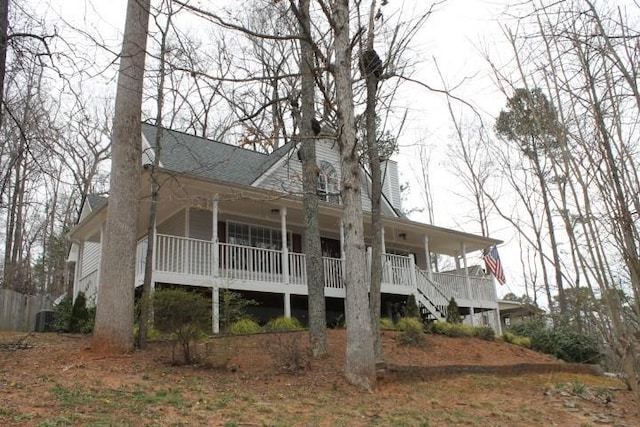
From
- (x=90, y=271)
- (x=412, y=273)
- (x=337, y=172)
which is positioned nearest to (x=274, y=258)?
(x=412, y=273)

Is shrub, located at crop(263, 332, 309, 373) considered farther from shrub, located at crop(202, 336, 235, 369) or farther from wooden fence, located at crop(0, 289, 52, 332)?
wooden fence, located at crop(0, 289, 52, 332)

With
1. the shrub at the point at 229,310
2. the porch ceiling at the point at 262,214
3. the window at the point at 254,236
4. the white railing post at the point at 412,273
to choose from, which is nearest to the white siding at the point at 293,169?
the porch ceiling at the point at 262,214

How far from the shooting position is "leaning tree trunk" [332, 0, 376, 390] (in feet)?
27.8

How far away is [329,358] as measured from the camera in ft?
33.8

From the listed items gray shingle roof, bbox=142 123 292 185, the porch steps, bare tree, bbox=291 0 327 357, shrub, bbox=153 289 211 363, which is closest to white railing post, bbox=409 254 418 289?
the porch steps

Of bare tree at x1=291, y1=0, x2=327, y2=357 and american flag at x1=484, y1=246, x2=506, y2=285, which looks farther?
american flag at x1=484, y1=246, x2=506, y2=285

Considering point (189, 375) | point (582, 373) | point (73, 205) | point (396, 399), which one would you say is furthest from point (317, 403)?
point (73, 205)

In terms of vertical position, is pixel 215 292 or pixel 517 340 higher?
pixel 215 292

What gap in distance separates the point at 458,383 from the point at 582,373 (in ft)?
16.3

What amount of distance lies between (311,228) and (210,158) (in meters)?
6.89

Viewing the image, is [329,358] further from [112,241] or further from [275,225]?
[275,225]

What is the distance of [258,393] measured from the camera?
7.64m

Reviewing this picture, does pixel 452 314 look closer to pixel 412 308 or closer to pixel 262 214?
pixel 412 308

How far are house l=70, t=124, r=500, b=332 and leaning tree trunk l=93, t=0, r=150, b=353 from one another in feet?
6.21
